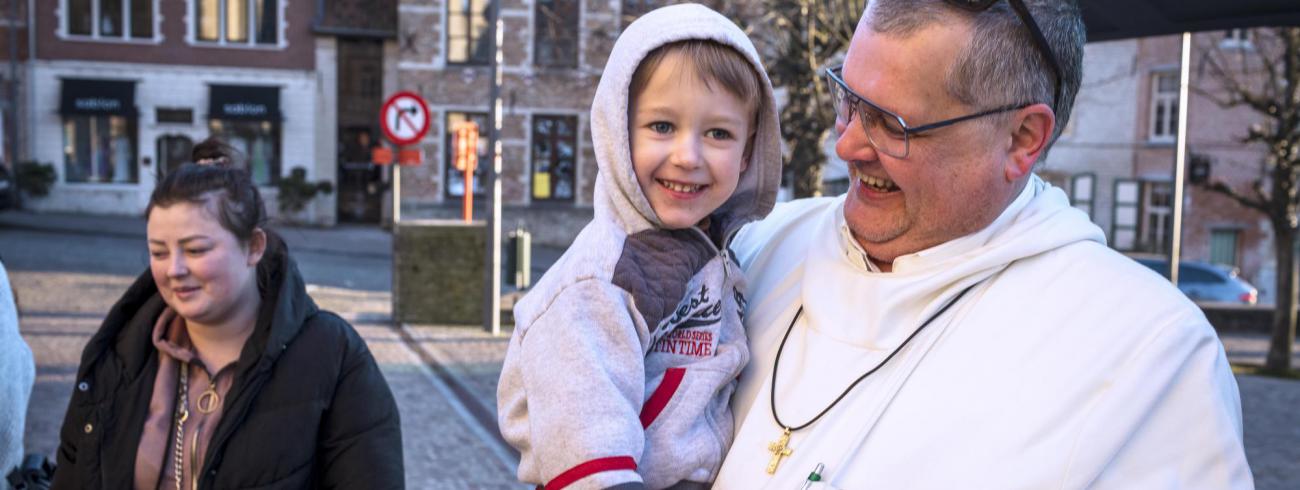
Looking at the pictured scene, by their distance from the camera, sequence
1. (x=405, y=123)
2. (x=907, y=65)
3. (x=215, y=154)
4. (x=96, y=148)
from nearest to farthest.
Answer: (x=907, y=65), (x=215, y=154), (x=405, y=123), (x=96, y=148)

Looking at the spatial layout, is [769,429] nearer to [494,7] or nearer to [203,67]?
[494,7]

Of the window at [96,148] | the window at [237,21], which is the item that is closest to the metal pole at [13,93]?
the window at [96,148]

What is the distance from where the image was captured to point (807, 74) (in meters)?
12.5

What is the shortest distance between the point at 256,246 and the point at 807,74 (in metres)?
10.0

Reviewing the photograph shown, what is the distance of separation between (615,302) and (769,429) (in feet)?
1.12

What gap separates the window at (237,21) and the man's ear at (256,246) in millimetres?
28706

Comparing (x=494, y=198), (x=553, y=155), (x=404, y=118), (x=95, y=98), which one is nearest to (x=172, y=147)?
(x=95, y=98)

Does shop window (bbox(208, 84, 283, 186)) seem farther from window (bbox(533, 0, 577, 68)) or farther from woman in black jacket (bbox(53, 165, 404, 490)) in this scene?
woman in black jacket (bbox(53, 165, 404, 490))

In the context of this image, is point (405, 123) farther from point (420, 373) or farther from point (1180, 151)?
point (1180, 151)

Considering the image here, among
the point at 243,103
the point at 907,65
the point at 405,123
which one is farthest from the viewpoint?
the point at 243,103

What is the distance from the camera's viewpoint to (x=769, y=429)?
75.9 inches

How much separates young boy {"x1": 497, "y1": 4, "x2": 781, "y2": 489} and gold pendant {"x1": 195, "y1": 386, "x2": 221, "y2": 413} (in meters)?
1.15

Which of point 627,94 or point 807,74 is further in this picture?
point 807,74

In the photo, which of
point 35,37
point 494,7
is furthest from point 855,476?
point 35,37
